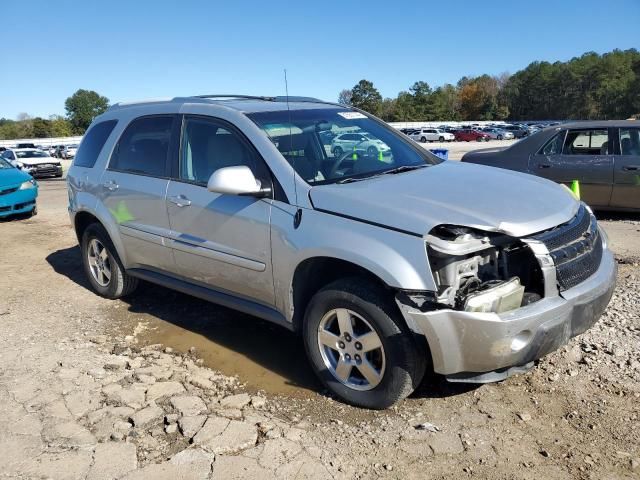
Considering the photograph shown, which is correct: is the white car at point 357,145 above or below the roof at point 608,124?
above

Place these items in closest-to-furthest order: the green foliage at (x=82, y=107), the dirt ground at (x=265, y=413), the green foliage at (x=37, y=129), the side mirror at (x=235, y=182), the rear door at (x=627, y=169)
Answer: the dirt ground at (x=265, y=413) → the side mirror at (x=235, y=182) → the rear door at (x=627, y=169) → the green foliage at (x=37, y=129) → the green foliage at (x=82, y=107)

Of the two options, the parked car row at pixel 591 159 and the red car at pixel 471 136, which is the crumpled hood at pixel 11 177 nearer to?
the parked car row at pixel 591 159

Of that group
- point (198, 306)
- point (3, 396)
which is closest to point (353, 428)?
point (3, 396)

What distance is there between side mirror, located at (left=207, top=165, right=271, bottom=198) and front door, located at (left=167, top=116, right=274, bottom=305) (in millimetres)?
131

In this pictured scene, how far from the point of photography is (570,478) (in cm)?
267

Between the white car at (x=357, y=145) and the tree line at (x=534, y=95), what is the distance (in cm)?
10271

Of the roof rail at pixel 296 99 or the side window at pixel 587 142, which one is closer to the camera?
the roof rail at pixel 296 99

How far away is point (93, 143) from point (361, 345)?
376 cm

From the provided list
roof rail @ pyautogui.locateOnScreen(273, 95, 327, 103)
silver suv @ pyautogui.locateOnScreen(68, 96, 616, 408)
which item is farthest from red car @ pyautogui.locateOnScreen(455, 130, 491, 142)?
silver suv @ pyautogui.locateOnScreen(68, 96, 616, 408)

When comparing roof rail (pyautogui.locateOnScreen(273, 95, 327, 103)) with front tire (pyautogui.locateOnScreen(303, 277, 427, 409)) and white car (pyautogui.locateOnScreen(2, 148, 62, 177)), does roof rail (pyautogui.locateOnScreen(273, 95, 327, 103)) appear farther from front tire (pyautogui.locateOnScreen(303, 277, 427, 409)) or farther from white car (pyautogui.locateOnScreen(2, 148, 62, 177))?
white car (pyautogui.locateOnScreen(2, 148, 62, 177))

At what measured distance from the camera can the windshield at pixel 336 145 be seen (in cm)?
381

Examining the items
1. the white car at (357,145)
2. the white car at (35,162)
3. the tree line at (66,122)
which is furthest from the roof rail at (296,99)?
the tree line at (66,122)

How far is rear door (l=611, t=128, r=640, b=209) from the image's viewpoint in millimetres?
7970

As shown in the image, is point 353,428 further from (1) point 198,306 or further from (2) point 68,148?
(2) point 68,148
